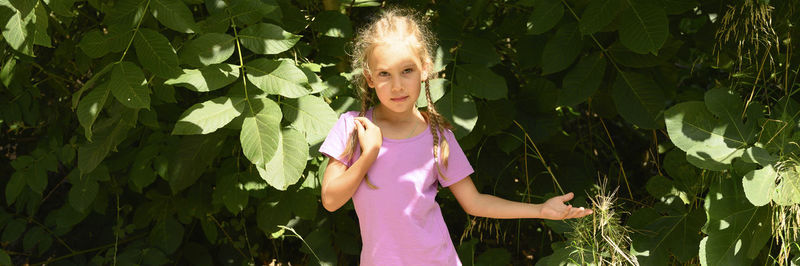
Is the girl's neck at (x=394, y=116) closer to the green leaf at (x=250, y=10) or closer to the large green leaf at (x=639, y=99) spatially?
the green leaf at (x=250, y=10)

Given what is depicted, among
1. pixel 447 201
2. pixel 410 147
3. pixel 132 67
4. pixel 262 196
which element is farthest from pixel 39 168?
pixel 410 147

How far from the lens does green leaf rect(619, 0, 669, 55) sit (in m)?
1.86

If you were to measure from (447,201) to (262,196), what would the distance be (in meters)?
0.76

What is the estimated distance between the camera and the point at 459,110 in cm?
191

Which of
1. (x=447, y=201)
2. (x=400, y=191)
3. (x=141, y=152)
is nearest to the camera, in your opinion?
(x=400, y=191)

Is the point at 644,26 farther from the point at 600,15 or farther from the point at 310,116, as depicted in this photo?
the point at 310,116

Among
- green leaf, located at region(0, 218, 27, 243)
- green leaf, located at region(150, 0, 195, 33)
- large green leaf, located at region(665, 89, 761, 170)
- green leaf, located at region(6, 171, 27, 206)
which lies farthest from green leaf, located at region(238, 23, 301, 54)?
green leaf, located at region(0, 218, 27, 243)

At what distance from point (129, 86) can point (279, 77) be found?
0.34m

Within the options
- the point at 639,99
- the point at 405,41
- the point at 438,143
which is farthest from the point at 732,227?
the point at 405,41

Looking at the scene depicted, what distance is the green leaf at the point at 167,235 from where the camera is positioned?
259 cm

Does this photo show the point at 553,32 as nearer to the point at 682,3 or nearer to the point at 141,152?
the point at 682,3

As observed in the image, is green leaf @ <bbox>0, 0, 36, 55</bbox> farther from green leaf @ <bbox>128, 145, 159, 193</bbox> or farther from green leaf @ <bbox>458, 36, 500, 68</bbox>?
green leaf @ <bbox>458, 36, 500, 68</bbox>

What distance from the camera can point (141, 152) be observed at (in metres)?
2.35

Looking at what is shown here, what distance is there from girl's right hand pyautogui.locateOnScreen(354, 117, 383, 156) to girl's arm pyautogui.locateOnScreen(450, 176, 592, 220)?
0.71ft
